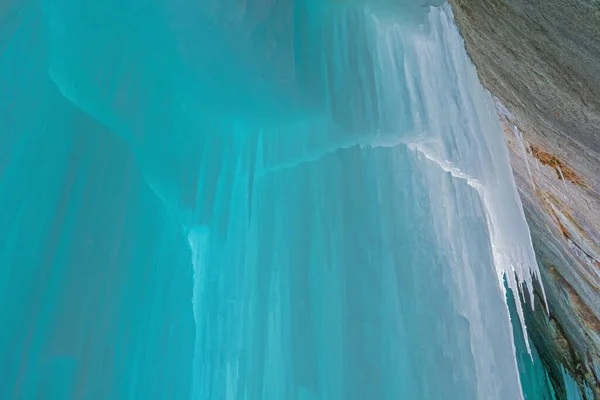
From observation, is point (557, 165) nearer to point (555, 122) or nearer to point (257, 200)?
point (555, 122)

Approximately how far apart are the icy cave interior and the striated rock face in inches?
16.1

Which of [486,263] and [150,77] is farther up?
[150,77]

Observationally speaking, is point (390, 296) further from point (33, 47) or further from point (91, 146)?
point (33, 47)

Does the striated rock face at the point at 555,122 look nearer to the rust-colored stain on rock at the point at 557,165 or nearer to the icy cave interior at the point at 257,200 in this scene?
the rust-colored stain on rock at the point at 557,165

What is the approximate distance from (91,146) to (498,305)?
10.7ft

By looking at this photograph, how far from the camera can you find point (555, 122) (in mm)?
3465

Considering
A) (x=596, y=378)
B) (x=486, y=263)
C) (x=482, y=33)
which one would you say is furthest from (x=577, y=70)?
(x=596, y=378)

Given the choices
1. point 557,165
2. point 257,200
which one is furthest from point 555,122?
point 257,200

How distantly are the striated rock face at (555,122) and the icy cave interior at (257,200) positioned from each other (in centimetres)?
41

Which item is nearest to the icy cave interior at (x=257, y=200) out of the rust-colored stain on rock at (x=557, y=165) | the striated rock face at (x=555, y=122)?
the rust-colored stain on rock at (x=557, y=165)

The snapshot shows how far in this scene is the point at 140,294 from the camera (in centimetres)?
327

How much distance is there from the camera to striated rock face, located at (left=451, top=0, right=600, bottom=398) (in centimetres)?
268

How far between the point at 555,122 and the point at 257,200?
2.17m

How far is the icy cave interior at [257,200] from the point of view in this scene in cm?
296
